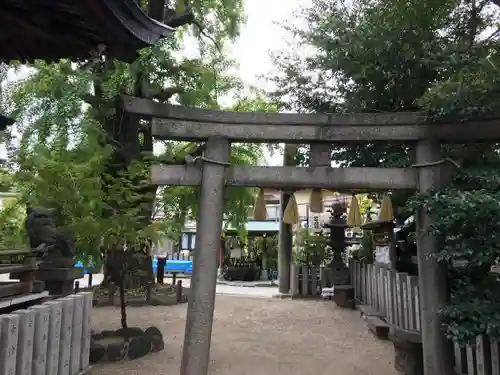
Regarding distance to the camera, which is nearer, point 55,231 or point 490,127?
point 490,127

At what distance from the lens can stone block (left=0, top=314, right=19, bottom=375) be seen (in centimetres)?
318

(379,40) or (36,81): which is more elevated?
(36,81)

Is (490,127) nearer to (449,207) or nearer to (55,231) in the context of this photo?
(449,207)

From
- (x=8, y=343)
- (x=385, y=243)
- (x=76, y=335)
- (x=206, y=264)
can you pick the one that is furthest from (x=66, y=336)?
(x=385, y=243)

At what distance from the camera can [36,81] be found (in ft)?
36.8

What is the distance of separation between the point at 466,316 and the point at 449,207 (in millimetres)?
1085

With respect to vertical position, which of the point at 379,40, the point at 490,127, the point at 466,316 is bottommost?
the point at 466,316

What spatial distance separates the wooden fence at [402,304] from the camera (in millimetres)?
4379

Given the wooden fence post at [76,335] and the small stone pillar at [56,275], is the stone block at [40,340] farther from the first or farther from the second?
the small stone pillar at [56,275]

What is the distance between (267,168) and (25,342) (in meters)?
3.34

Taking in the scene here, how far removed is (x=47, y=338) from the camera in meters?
3.91

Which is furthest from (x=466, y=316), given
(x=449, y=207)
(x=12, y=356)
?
(x=12, y=356)

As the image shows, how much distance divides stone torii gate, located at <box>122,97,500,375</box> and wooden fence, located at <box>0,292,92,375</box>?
1253mm

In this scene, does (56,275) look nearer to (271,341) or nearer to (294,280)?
(271,341)
